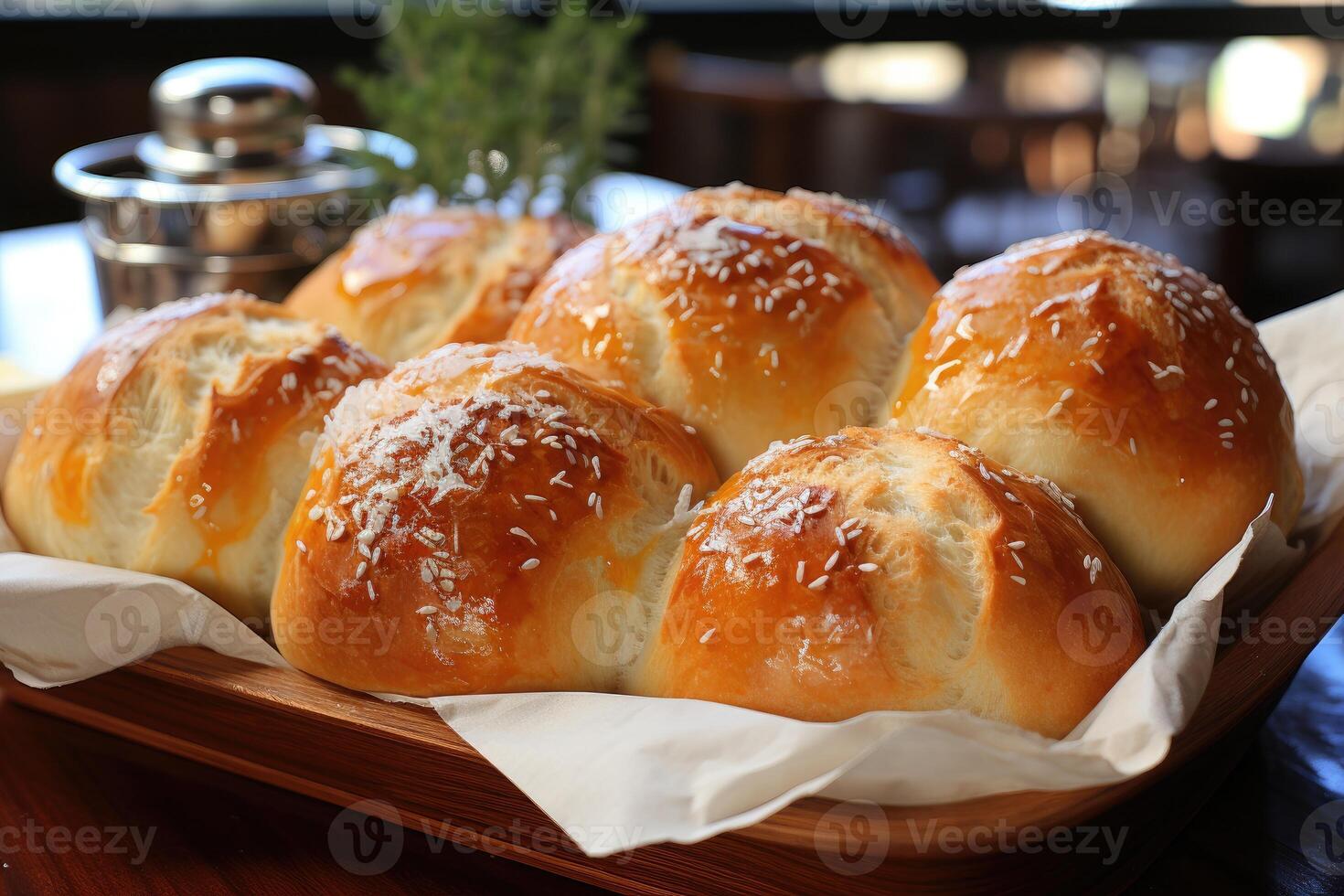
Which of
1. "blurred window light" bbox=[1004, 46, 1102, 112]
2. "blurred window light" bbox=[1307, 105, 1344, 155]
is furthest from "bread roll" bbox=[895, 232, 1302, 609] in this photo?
"blurred window light" bbox=[1004, 46, 1102, 112]

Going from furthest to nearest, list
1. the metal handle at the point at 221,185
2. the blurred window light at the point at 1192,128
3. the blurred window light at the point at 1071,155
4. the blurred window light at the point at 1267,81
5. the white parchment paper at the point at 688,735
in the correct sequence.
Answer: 1. the blurred window light at the point at 1267,81
2. the blurred window light at the point at 1192,128
3. the blurred window light at the point at 1071,155
4. the metal handle at the point at 221,185
5. the white parchment paper at the point at 688,735

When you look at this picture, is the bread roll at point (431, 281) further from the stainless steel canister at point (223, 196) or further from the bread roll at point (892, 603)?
the bread roll at point (892, 603)

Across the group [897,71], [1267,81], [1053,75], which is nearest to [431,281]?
[897,71]

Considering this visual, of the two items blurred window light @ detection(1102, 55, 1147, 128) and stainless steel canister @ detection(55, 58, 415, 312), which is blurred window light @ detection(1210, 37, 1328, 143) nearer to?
blurred window light @ detection(1102, 55, 1147, 128)

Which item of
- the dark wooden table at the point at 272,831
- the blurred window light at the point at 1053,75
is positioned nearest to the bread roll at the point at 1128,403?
the dark wooden table at the point at 272,831

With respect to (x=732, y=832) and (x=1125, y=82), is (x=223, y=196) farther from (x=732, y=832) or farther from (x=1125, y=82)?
(x=1125, y=82)

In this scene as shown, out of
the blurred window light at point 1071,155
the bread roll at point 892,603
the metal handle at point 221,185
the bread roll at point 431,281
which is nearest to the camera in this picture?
the bread roll at point 892,603
